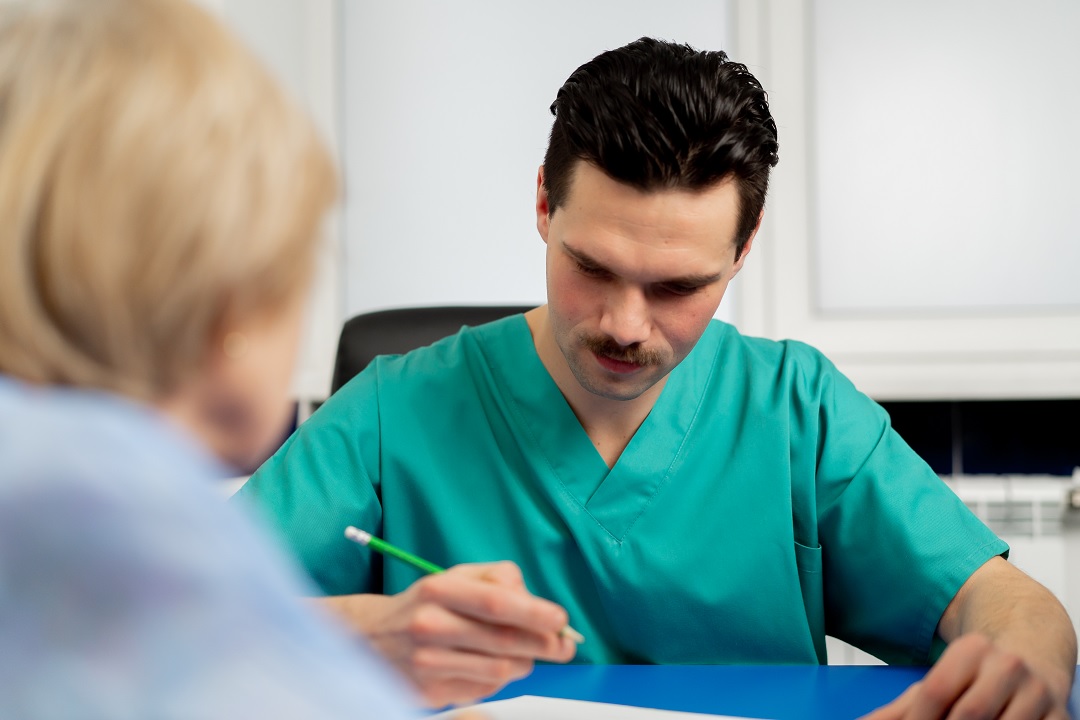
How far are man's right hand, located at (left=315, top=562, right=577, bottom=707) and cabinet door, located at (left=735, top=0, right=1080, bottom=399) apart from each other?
4.88ft

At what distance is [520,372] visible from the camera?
1.27m

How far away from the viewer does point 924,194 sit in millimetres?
2174

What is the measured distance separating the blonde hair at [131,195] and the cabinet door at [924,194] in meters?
1.87

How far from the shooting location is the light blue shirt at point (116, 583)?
360 mm

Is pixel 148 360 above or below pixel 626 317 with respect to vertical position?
above

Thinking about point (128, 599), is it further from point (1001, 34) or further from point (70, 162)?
point (1001, 34)

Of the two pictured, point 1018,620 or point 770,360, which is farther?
point 770,360

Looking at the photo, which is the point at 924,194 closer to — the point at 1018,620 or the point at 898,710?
the point at 1018,620

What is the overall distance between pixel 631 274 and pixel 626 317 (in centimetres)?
5

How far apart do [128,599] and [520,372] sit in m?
0.92

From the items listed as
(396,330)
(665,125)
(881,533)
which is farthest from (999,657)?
(396,330)

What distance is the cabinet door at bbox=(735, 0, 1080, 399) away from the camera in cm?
213

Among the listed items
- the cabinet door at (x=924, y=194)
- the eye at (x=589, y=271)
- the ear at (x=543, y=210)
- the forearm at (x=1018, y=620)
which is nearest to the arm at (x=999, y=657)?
the forearm at (x=1018, y=620)

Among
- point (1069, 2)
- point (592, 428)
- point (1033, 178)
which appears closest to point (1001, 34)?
point (1069, 2)
